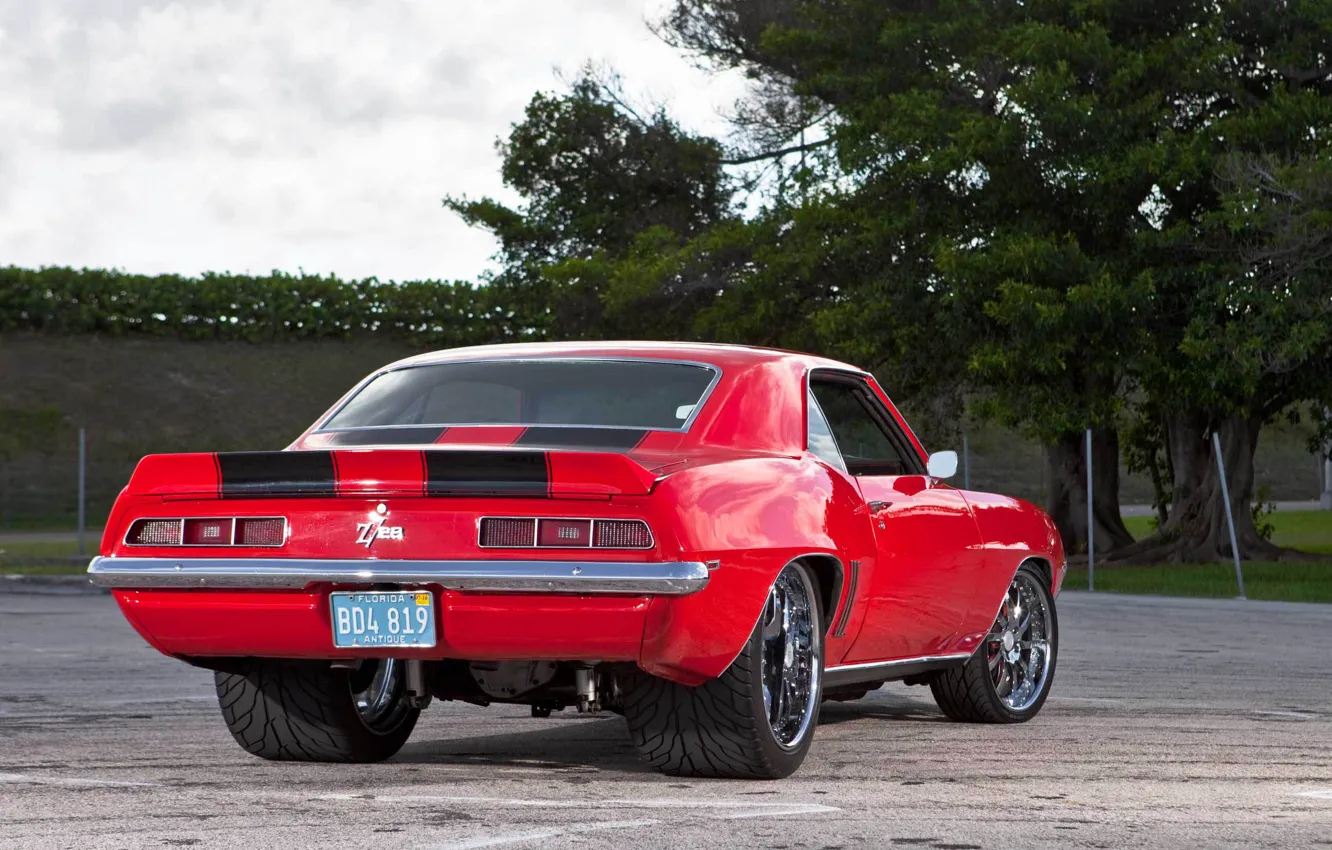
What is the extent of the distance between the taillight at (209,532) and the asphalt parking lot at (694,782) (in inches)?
31.3

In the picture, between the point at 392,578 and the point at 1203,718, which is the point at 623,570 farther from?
the point at 1203,718

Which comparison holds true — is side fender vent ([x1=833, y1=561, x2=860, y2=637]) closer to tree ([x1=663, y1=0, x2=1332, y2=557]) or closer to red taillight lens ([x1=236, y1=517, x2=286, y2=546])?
red taillight lens ([x1=236, y1=517, x2=286, y2=546])

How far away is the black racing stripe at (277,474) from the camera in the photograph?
6.17 meters

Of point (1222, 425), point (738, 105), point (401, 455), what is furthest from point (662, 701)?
→ point (738, 105)

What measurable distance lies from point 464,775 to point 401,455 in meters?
1.27

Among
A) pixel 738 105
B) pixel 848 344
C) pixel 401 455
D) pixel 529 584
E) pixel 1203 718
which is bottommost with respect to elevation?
pixel 1203 718

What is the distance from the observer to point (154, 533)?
6.39 meters

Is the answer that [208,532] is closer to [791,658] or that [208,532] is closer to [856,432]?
[791,658]

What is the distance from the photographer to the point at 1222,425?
27938 millimetres

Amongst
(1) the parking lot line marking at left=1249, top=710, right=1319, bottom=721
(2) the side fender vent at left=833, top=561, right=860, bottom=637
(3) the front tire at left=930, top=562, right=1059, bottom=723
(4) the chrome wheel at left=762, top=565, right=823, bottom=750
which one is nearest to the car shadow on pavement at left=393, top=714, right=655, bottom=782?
(4) the chrome wheel at left=762, top=565, right=823, bottom=750

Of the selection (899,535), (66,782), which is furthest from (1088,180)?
(66,782)

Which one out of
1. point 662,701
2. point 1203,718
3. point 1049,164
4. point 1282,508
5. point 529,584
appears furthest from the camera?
point 1282,508

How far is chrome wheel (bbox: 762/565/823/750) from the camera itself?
6684 millimetres

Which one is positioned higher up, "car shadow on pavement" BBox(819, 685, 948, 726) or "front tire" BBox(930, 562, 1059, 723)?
"front tire" BBox(930, 562, 1059, 723)
